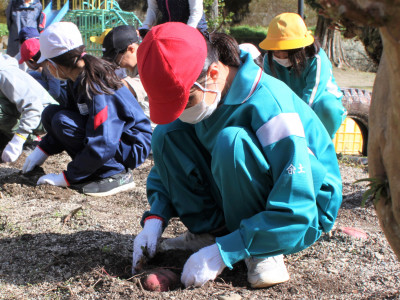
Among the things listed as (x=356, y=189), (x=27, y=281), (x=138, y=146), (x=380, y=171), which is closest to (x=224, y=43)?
(x=380, y=171)

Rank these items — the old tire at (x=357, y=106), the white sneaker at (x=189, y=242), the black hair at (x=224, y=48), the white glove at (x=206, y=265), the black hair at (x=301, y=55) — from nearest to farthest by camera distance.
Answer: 1. the white glove at (x=206, y=265)
2. the black hair at (x=224, y=48)
3. the white sneaker at (x=189, y=242)
4. the black hair at (x=301, y=55)
5. the old tire at (x=357, y=106)

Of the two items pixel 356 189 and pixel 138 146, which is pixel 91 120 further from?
pixel 356 189

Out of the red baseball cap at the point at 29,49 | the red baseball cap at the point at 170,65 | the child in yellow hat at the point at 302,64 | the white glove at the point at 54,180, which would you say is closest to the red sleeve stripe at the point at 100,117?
the white glove at the point at 54,180

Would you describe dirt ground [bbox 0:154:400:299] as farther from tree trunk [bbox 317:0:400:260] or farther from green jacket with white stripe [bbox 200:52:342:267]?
tree trunk [bbox 317:0:400:260]

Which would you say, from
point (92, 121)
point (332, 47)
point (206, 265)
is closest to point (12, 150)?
point (92, 121)

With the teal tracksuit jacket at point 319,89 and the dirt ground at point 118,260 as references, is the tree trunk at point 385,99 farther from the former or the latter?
the teal tracksuit jacket at point 319,89

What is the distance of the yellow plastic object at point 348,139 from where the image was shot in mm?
4602

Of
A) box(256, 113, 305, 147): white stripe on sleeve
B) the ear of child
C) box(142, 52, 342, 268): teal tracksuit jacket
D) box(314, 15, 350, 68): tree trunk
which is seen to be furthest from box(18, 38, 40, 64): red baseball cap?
box(314, 15, 350, 68): tree trunk

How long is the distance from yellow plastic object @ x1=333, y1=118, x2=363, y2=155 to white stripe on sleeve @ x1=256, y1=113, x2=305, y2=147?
2.99 m

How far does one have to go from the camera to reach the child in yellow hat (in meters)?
3.39

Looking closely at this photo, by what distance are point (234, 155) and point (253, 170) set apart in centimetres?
9

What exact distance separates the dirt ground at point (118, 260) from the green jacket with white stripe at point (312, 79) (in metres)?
0.94

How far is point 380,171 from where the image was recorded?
1.23 meters

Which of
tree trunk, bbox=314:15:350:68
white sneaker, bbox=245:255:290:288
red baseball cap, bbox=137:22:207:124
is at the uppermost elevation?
red baseball cap, bbox=137:22:207:124
